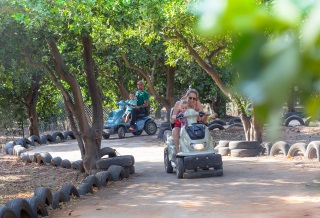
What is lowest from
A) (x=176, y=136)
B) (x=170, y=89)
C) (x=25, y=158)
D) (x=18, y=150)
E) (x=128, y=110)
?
(x=25, y=158)

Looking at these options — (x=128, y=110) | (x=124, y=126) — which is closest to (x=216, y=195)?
(x=128, y=110)

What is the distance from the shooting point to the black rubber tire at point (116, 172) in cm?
1118

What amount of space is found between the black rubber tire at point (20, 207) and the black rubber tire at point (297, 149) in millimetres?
7376

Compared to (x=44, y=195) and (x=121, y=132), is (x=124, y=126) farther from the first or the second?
(x=44, y=195)

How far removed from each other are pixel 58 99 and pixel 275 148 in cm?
1877

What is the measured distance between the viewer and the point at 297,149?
45.0ft

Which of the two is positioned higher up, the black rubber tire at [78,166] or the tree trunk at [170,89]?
the tree trunk at [170,89]

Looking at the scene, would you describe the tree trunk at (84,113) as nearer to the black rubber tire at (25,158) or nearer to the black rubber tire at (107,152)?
the black rubber tire at (107,152)

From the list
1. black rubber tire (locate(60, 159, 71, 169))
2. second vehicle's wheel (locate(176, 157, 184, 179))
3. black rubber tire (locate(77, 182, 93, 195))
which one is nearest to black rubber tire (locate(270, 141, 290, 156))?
second vehicle's wheel (locate(176, 157, 184, 179))

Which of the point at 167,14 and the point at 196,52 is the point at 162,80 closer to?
the point at 196,52

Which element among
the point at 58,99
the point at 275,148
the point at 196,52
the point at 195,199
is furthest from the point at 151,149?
the point at 58,99

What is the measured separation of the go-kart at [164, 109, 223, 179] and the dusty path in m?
0.21

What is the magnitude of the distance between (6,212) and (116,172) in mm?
4504

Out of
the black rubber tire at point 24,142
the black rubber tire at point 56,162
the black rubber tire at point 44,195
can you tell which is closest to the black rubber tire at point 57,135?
the black rubber tire at point 24,142
